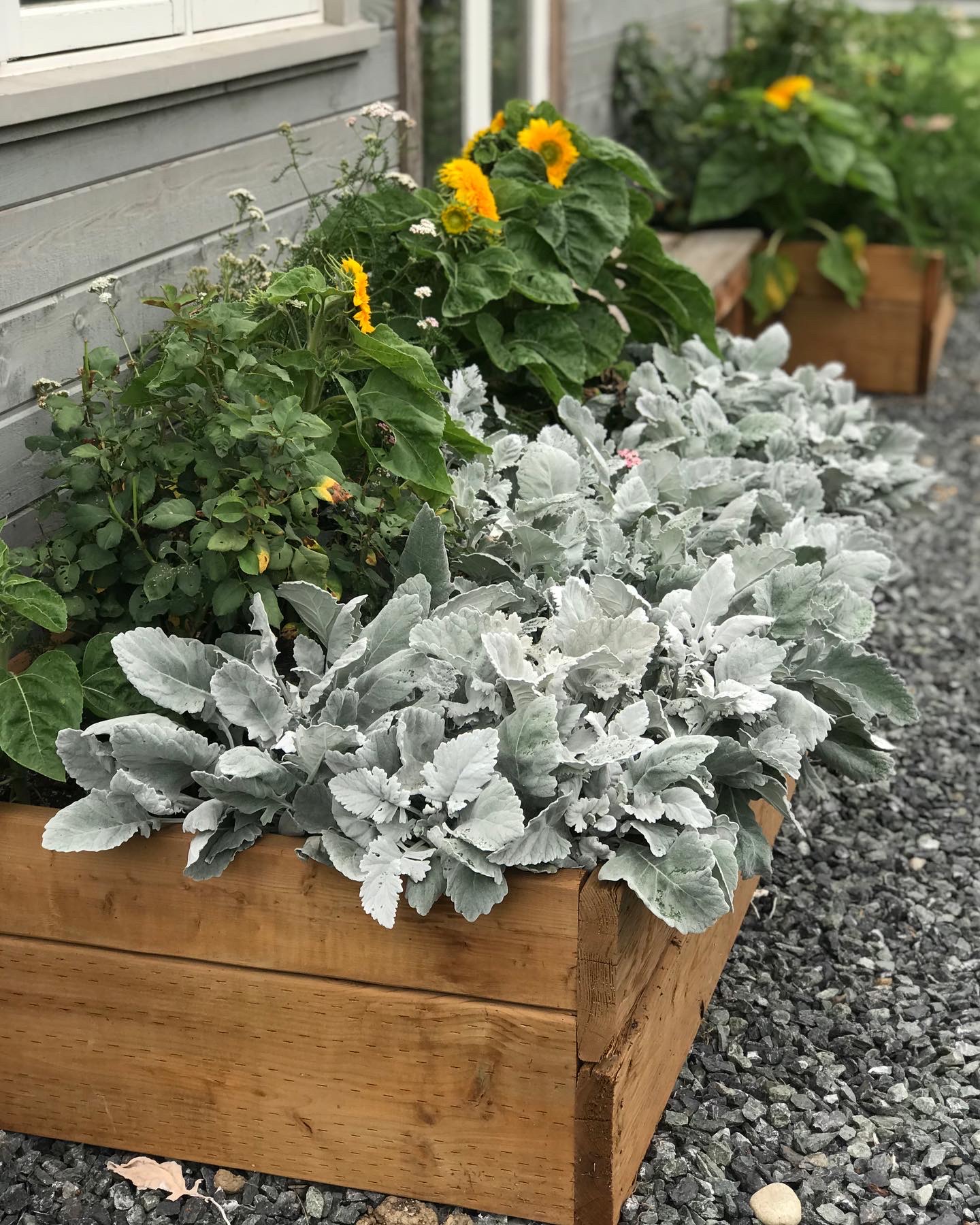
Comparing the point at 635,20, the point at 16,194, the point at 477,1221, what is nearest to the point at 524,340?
the point at 16,194

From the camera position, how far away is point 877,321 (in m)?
5.73

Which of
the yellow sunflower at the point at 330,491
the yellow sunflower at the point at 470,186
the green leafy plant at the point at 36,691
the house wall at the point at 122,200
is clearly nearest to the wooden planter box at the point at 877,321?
the house wall at the point at 122,200

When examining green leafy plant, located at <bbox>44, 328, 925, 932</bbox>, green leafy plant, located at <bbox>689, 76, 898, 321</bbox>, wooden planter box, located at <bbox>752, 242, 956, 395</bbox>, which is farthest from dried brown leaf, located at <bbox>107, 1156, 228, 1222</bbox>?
wooden planter box, located at <bbox>752, 242, 956, 395</bbox>

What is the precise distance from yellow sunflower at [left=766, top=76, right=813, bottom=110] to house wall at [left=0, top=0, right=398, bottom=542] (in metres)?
3.02

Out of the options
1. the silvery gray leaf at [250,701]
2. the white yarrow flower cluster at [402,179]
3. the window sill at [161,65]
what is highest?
the window sill at [161,65]

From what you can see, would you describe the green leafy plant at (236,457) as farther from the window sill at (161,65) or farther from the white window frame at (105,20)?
the white window frame at (105,20)

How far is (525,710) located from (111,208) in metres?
1.22

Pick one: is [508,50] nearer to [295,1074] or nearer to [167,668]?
[167,668]

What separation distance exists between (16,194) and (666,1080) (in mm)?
1615

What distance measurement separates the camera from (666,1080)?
6.57ft

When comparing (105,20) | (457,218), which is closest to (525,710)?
(457,218)

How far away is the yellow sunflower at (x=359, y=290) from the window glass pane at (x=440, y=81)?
2059 mm

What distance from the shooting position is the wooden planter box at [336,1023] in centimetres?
172

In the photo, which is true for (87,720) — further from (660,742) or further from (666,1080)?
(666,1080)
